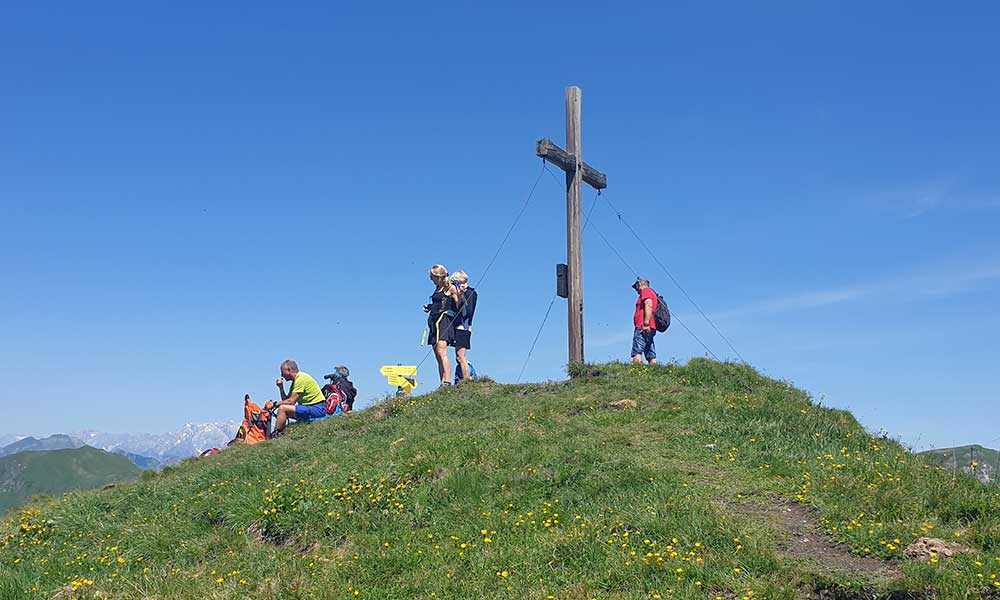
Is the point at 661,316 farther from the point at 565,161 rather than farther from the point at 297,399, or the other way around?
the point at 297,399

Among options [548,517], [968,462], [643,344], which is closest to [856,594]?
[548,517]

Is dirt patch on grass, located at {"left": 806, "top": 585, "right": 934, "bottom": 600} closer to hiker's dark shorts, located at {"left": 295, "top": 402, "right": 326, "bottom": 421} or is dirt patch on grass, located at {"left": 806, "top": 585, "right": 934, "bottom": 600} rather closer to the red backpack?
hiker's dark shorts, located at {"left": 295, "top": 402, "right": 326, "bottom": 421}

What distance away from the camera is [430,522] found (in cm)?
891

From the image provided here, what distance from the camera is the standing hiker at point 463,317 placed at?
16.6m

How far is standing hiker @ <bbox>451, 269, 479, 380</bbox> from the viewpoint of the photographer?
1656 cm

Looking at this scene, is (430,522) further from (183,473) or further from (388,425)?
(183,473)

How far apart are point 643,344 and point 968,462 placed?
8.15 meters

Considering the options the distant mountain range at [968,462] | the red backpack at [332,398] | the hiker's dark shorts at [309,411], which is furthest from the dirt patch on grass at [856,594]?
the red backpack at [332,398]

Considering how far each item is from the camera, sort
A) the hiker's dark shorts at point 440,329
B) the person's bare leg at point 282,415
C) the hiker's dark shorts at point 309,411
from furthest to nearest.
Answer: the hiker's dark shorts at point 440,329 → the hiker's dark shorts at point 309,411 → the person's bare leg at point 282,415

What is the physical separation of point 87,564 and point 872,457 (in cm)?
961

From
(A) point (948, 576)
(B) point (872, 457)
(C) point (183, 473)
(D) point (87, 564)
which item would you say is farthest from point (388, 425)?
(A) point (948, 576)

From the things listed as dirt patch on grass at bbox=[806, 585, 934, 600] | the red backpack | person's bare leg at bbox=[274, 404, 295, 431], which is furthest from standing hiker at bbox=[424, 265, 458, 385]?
dirt patch on grass at bbox=[806, 585, 934, 600]

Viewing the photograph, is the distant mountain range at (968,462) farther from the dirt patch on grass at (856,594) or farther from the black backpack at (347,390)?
the black backpack at (347,390)

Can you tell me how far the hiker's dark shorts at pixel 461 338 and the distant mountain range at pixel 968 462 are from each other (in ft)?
29.2
